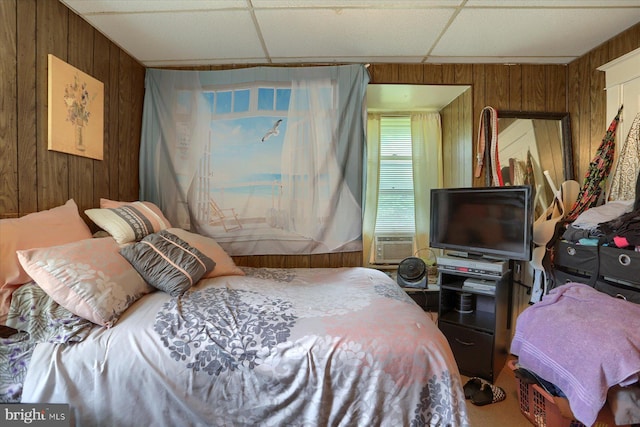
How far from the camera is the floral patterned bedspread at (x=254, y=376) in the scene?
1.09m

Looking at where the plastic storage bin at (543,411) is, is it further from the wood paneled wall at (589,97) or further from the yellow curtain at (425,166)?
the wood paneled wall at (589,97)

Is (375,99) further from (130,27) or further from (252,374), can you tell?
(252,374)

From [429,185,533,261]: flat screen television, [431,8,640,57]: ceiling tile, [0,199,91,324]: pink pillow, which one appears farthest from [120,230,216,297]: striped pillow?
[431,8,640,57]: ceiling tile

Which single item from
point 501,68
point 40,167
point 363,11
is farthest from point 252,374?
point 501,68

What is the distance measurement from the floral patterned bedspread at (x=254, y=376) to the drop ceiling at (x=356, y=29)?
1.79 meters

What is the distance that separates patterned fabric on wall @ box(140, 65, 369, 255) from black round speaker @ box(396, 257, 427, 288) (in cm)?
45

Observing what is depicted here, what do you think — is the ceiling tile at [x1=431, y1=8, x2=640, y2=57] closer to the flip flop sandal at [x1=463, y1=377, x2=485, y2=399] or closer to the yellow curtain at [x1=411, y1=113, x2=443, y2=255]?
the yellow curtain at [x1=411, y1=113, x2=443, y2=255]

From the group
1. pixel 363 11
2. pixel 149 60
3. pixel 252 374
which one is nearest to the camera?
pixel 252 374

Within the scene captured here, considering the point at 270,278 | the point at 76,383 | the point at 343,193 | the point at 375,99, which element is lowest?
the point at 76,383

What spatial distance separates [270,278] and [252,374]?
888 mm

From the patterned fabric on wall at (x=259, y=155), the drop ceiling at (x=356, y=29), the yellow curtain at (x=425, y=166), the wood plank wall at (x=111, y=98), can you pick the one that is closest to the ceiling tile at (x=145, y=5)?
the drop ceiling at (x=356, y=29)

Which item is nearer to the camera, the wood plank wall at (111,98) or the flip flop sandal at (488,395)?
the wood plank wall at (111,98)

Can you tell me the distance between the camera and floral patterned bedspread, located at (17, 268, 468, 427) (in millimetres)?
1093

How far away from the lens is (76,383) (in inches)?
44.8
